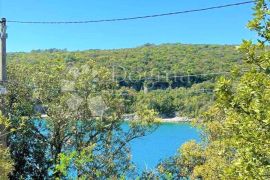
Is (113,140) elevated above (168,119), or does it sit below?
above

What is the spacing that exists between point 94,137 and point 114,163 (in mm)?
1705

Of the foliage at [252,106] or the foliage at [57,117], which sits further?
the foliage at [57,117]

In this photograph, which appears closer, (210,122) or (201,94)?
(210,122)

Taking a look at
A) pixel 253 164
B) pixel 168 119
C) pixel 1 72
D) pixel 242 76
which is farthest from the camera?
pixel 168 119

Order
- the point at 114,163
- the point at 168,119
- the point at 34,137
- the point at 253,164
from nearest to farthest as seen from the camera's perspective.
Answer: the point at 253,164, the point at 114,163, the point at 34,137, the point at 168,119

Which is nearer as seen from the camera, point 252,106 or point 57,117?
point 252,106

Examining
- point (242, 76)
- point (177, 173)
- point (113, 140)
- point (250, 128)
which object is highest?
point (242, 76)

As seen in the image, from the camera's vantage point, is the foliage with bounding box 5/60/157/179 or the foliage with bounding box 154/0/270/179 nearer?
the foliage with bounding box 154/0/270/179

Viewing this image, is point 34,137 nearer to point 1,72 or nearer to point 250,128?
point 1,72

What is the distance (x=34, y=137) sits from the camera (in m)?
15.8

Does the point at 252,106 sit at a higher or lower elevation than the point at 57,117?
higher

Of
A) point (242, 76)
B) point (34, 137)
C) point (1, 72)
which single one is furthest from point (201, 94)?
point (242, 76)

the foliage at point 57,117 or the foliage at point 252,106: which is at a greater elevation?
the foliage at point 252,106

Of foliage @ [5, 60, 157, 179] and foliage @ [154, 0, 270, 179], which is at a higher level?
foliage @ [154, 0, 270, 179]
